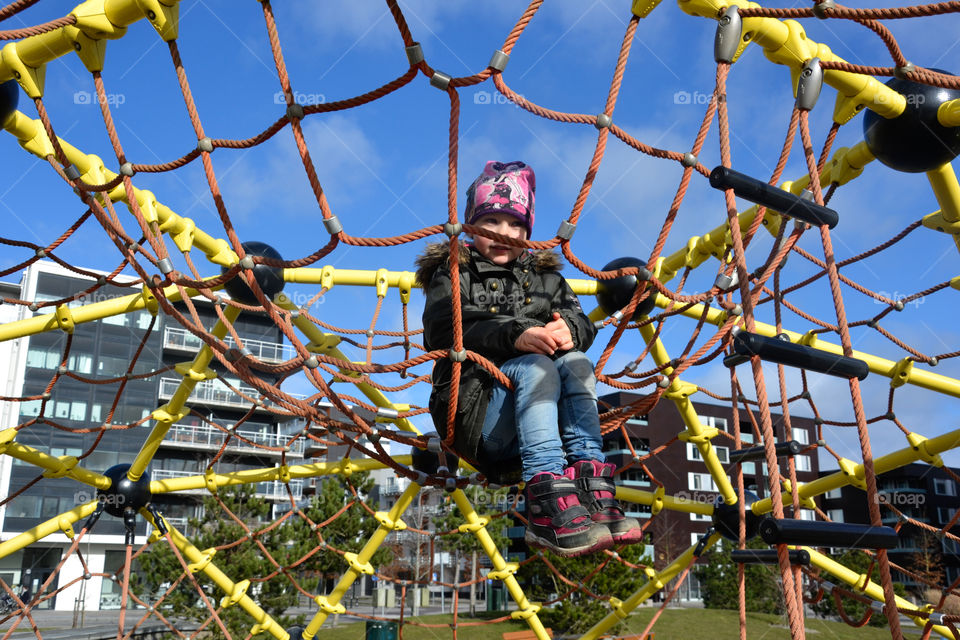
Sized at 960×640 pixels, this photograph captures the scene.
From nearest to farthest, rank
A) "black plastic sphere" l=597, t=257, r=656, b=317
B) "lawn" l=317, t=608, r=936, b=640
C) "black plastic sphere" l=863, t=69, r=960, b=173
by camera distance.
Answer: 1. "black plastic sphere" l=863, t=69, r=960, b=173
2. "black plastic sphere" l=597, t=257, r=656, b=317
3. "lawn" l=317, t=608, r=936, b=640

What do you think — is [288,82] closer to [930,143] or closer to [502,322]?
[502,322]

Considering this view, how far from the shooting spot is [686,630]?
13516 millimetres

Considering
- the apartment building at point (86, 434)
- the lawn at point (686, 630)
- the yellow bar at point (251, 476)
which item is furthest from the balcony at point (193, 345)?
the yellow bar at point (251, 476)

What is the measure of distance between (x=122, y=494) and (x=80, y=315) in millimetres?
1402

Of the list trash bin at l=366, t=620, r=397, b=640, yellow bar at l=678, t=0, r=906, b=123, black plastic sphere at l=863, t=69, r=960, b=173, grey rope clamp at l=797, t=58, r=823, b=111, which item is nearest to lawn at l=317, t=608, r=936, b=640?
trash bin at l=366, t=620, r=397, b=640

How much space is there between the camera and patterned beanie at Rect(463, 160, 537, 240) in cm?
228

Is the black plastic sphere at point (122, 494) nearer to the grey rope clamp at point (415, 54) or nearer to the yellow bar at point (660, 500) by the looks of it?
the yellow bar at point (660, 500)

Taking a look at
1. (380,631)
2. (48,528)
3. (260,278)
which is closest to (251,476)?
(48,528)

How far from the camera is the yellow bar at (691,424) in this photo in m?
3.96

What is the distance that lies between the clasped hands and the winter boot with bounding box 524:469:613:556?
0.36 metres

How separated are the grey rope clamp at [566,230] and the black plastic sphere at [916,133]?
1.02 meters

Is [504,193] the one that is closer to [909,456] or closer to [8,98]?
[8,98]

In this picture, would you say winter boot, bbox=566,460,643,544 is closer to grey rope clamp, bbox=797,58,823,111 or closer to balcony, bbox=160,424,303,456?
grey rope clamp, bbox=797,58,823,111

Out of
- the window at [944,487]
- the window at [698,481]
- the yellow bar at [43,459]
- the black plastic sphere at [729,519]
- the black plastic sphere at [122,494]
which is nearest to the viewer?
the yellow bar at [43,459]
